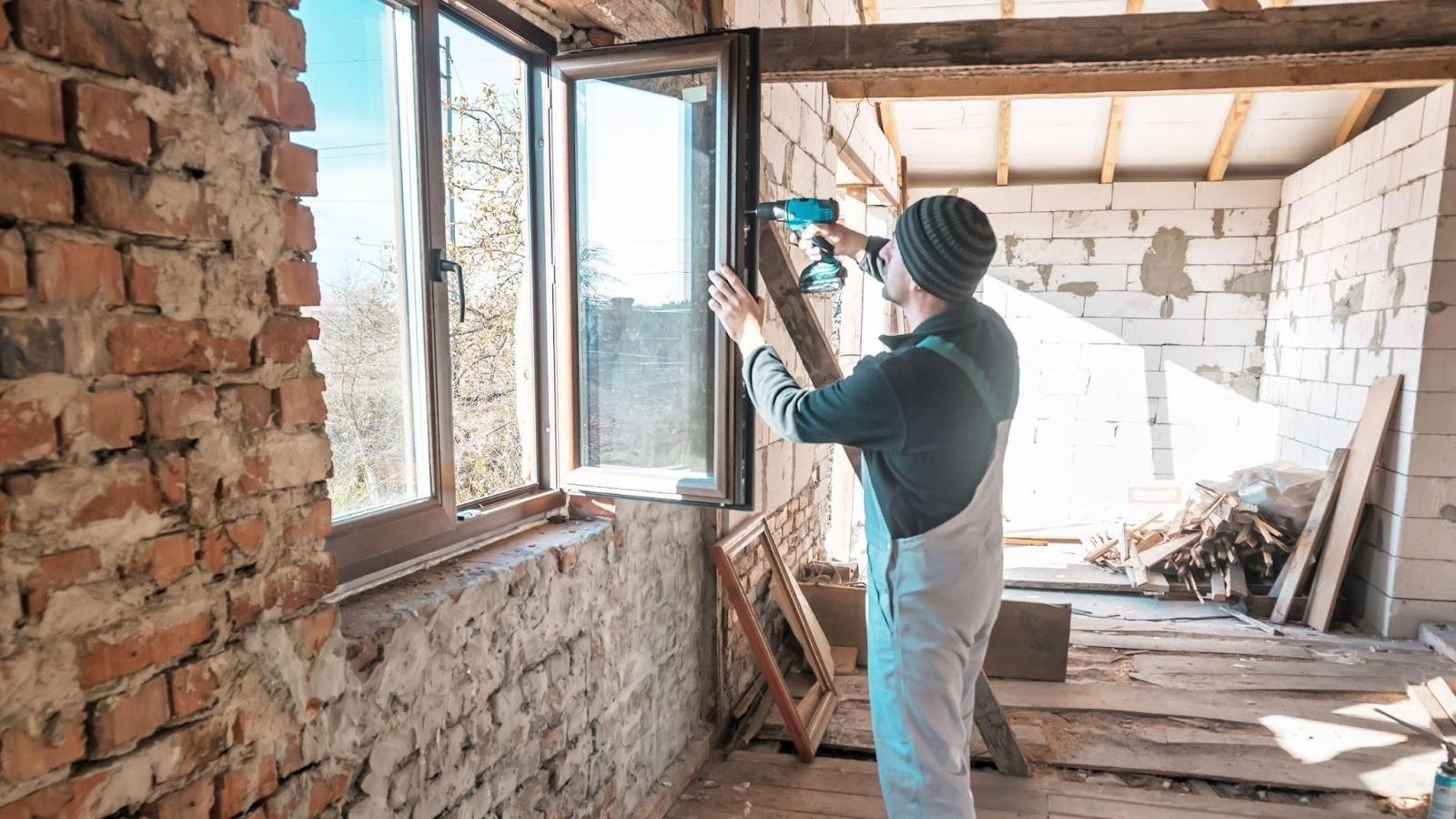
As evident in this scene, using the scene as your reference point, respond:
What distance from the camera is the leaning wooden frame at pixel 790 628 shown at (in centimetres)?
276

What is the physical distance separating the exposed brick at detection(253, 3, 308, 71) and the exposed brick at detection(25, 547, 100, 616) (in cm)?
72

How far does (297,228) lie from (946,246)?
121cm

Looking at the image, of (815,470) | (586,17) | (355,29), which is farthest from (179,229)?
(815,470)

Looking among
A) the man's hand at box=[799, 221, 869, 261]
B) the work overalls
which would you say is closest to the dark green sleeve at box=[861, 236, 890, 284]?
the man's hand at box=[799, 221, 869, 261]

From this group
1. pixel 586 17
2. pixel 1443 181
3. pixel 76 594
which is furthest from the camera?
pixel 1443 181

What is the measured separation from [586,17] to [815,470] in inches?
116

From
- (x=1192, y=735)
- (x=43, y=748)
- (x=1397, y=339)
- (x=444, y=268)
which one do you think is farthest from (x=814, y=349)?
(x=1397, y=339)

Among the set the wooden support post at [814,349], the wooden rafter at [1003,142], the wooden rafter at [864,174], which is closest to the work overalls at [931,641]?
the wooden support post at [814,349]

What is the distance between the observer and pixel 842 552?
235 inches

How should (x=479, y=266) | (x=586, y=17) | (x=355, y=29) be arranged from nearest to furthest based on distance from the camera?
(x=355, y=29) → (x=586, y=17) → (x=479, y=266)

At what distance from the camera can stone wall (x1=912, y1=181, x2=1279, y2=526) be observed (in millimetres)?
6336

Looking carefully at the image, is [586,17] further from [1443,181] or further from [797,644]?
[1443,181]

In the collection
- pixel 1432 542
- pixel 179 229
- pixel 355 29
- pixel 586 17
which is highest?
pixel 586 17

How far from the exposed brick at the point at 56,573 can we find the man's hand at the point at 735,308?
1223 mm
